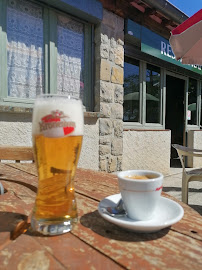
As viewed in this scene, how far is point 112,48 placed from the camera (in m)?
3.72

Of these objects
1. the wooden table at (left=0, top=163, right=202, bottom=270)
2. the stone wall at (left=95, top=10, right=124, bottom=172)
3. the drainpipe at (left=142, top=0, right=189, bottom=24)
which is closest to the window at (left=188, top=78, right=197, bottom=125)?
the drainpipe at (left=142, top=0, right=189, bottom=24)

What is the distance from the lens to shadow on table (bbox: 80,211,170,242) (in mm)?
588

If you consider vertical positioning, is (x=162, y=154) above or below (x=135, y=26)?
below

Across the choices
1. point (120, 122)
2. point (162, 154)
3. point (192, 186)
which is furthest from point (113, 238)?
point (162, 154)

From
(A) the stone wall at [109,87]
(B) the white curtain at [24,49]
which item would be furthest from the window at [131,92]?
(B) the white curtain at [24,49]

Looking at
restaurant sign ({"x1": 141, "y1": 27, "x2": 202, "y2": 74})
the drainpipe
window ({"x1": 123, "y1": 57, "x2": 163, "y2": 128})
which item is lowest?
window ({"x1": 123, "y1": 57, "x2": 163, "y2": 128})

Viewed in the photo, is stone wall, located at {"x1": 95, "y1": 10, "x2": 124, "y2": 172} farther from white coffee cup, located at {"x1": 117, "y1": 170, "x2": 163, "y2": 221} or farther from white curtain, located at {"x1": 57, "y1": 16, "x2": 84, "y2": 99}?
white coffee cup, located at {"x1": 117, "y1": 170, "x2": 163, "y2": 221}

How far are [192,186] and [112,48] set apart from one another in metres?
2.94

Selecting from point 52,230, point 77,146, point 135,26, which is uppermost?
point 135,26

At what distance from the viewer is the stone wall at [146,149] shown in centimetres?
429

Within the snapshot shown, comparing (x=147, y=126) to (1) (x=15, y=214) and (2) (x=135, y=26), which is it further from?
(1) (x=15, y=214)

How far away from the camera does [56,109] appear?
2.14ft

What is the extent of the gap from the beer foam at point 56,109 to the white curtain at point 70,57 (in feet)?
9.01

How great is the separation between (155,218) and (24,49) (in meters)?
2.92
